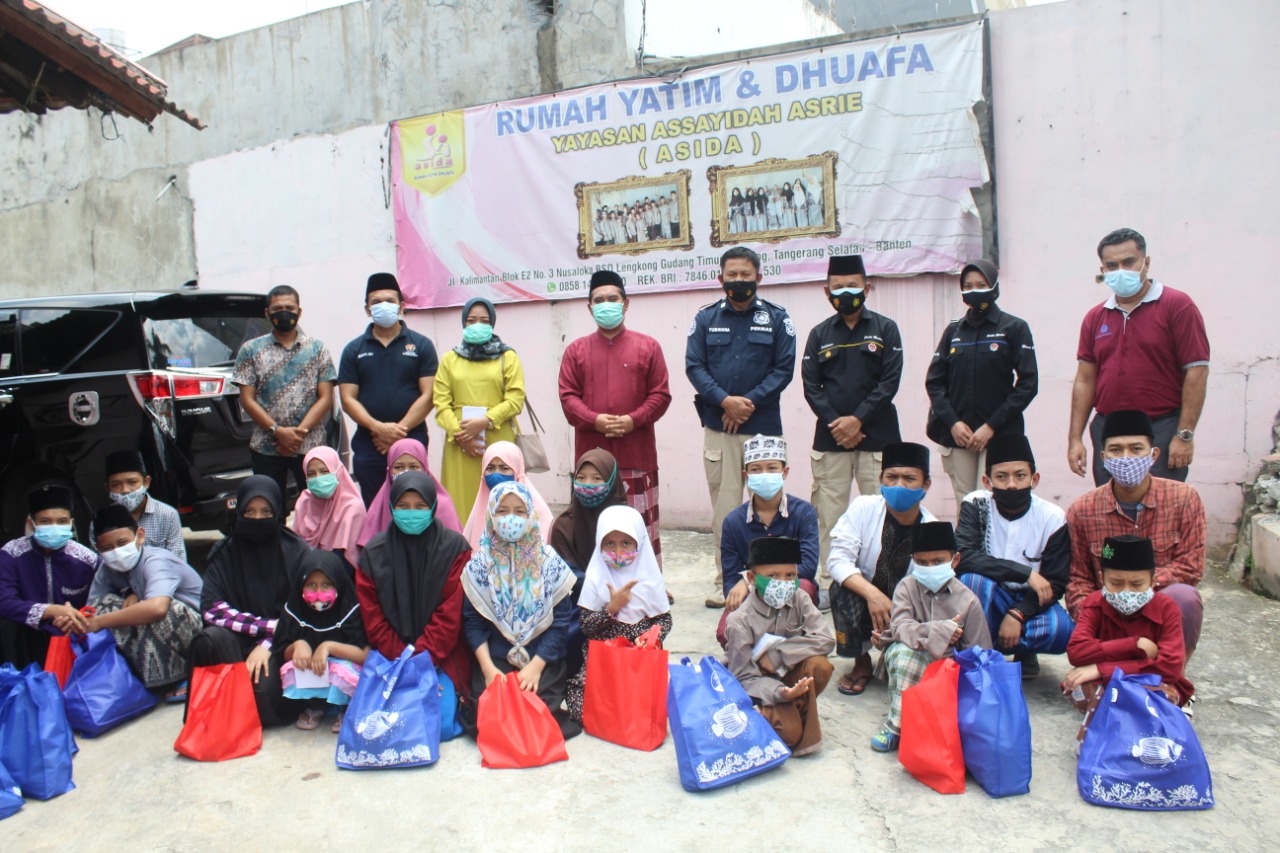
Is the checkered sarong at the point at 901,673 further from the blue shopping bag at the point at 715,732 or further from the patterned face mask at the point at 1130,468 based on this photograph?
the patterned face mask at the point at 1130,468

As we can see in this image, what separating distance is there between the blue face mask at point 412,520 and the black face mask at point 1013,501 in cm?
229

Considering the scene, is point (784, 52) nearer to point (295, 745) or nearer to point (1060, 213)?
point (1060, 213)

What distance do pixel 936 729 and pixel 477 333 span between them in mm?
3179

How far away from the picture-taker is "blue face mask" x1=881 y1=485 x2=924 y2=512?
13.0ft

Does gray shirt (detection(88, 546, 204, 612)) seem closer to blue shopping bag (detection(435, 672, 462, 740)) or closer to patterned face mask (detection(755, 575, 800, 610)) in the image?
blue shopping bag (detection(435, 672, 462, 740))

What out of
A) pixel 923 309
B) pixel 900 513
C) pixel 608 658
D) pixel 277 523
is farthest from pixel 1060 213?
pixel 277 523

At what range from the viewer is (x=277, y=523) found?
13.4 ft

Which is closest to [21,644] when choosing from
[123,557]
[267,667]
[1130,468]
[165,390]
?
[123,557]

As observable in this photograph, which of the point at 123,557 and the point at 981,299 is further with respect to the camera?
the point at 981,299

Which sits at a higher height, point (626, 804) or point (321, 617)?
point (321, 617)

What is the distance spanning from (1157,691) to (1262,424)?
10.4 ft

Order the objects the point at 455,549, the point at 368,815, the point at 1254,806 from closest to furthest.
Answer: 1. the point at 1254,806
2. the point at 368,815
3. the point at 455,549

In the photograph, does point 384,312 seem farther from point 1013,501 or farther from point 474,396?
point 1013,501

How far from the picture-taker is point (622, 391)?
522 cm
